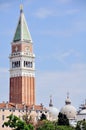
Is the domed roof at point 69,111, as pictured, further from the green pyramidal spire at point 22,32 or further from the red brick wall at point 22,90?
the green pyramidal spire at point 22,32

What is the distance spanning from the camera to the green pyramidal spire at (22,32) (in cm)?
8231

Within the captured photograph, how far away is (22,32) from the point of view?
82500mm

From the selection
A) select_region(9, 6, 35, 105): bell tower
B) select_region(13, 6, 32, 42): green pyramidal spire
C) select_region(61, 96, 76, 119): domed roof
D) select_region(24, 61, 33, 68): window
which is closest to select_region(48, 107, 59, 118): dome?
select_region(61, 96, 76, 119): domed roof

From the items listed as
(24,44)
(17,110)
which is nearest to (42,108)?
(17,110)

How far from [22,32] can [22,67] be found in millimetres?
5498

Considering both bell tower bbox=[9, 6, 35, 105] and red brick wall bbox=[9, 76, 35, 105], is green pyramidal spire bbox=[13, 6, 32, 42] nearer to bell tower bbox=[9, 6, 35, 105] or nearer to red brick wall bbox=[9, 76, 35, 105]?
bell tower bbox=[9, 6, 35, 105]

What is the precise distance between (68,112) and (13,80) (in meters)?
9.56

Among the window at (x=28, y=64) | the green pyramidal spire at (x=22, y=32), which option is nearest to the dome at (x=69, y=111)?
the window at (x=28, y=64)

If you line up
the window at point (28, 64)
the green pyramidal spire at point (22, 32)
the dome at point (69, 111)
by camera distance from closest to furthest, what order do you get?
the dome at point (69, 111) → the window at point (28, 64) → the green pyramidal spire at point (22, 32)

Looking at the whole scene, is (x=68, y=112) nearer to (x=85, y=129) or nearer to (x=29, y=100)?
(x=29, y=100)

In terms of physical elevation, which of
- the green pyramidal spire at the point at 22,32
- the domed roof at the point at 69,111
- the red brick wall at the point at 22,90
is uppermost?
the green pyramidal spire at the point at 22,32

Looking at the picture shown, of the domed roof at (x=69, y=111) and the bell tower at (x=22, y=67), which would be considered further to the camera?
the bell tower at (x=22, y=67)

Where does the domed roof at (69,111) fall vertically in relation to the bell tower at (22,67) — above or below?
below

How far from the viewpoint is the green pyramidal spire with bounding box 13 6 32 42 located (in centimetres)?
8231
